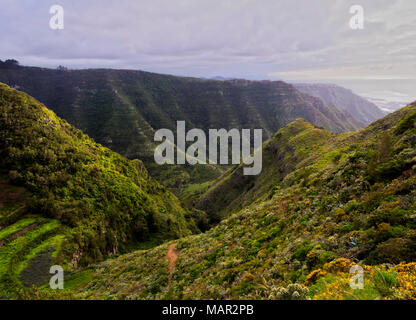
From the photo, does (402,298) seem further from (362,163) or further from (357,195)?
(362,163)

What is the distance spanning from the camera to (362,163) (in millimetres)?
19703

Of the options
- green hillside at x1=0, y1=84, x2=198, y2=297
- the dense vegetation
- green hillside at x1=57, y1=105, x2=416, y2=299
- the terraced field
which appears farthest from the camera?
green hillside at x1=0, y1=84, x2=198, y2=297

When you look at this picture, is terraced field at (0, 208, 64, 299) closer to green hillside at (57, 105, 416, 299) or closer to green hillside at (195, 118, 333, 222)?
green hillside at (57, 105, 416, 299)

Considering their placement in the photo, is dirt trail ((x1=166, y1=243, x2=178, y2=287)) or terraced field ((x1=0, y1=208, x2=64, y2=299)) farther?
terraced field ((x1=0, y1=208, x2=64, y2=299))

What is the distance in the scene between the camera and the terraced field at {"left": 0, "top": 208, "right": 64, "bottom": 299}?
30.6m

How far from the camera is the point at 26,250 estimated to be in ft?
114

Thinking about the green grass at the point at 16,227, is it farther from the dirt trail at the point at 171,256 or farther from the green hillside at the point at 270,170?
the green hillside at the point at 270,170

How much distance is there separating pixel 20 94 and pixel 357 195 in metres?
85.3

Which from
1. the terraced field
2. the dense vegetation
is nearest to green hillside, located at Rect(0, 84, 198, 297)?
the terraced field

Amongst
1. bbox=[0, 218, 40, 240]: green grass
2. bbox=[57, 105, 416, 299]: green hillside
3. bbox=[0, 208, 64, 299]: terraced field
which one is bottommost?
bbox=[0, 208, 64, 299]: terraced field

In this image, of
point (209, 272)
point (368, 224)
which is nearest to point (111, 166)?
point (209, 272)

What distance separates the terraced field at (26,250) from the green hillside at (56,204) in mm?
108

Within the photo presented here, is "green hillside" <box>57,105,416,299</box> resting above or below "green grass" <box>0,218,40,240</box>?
above

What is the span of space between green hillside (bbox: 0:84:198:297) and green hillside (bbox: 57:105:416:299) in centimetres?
1266
